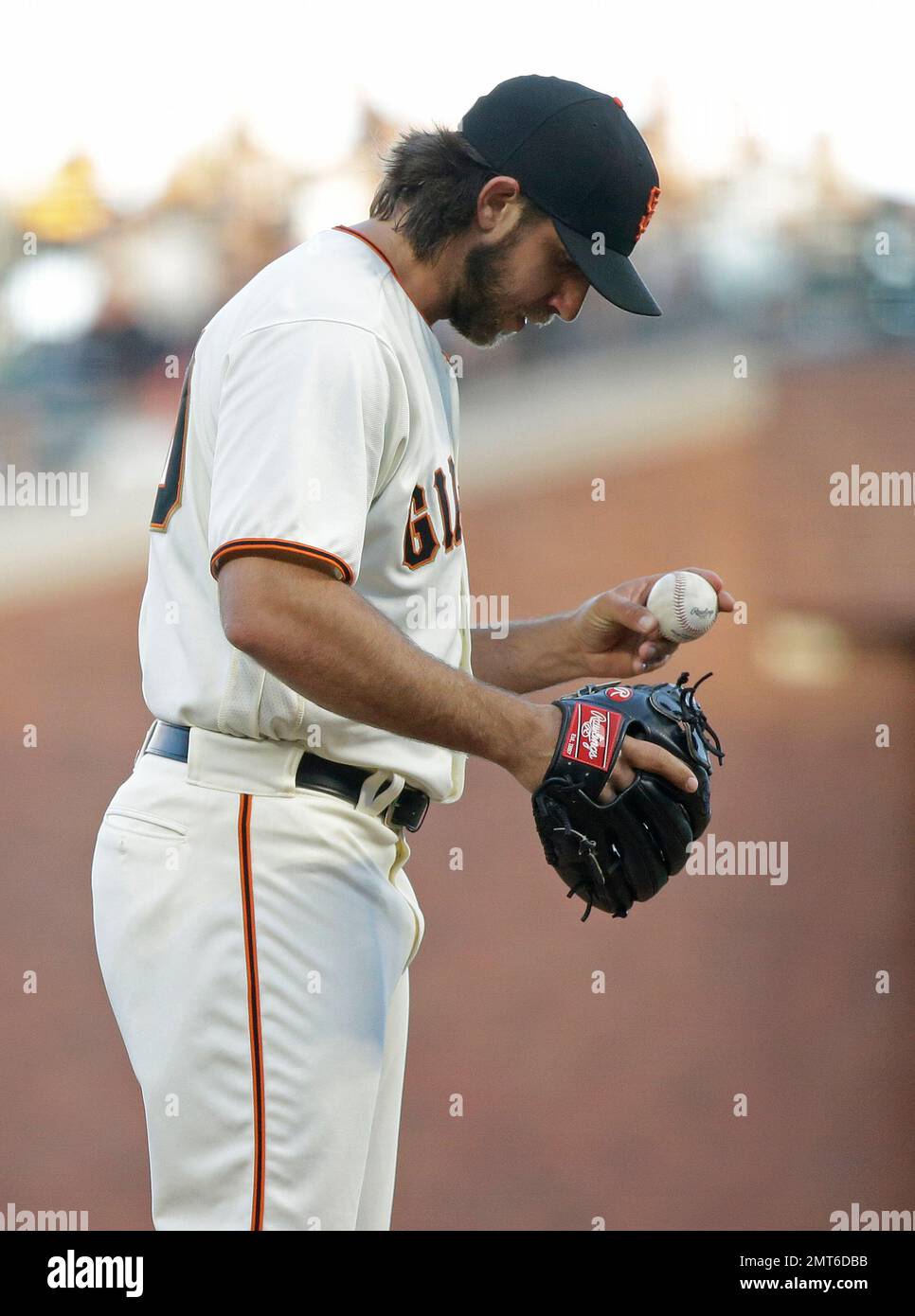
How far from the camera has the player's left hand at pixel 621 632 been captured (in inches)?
65.9

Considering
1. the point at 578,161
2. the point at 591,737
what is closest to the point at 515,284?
the point at 578,161

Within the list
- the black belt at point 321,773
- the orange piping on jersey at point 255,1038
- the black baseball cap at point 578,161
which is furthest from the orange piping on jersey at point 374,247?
the orange piping on jersey at point 255,1038

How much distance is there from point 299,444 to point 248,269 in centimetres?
692

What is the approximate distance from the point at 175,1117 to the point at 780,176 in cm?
776

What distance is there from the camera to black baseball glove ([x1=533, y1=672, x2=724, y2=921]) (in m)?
1.37

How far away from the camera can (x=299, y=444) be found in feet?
4.07

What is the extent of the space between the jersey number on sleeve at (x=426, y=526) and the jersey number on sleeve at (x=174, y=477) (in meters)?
0.24

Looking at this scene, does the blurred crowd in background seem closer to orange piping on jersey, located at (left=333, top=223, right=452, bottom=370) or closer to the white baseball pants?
orange piping on jersey, located at (left=333, top=223, right=452, bottom=370)

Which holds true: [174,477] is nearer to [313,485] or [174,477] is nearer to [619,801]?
[313,485]

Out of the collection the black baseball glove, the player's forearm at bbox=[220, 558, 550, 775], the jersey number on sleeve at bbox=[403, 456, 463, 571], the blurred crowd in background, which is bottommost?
the black baseball glove

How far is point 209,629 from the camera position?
1.38m

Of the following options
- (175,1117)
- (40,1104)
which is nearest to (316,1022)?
(175,1117)

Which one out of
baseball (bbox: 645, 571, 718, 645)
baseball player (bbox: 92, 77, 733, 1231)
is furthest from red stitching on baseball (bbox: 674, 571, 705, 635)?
baseball player (bbox: 92, 77, 733, 1231)
